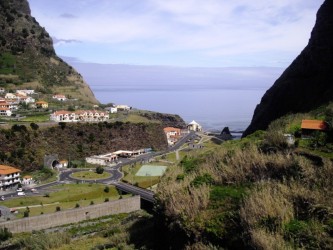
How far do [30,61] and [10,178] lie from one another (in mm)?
49358

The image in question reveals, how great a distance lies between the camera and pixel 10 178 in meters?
37.8

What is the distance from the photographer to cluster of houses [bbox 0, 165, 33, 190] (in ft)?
122

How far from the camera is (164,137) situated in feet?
219

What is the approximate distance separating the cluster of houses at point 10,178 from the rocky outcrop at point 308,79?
23434mm

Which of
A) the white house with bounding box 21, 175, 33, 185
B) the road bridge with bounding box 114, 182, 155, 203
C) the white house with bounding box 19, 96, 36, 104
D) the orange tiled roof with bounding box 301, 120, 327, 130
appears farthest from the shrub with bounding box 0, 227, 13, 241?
the white house with bounding box 19, 96, 36, 104

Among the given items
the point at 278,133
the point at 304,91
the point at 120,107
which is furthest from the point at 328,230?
the point at 120,107

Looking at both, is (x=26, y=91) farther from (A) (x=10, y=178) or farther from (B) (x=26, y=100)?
(A) (x=10, y=178)

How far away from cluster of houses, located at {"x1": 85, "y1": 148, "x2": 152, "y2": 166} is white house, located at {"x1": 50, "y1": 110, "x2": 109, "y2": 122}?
7279 millimetres

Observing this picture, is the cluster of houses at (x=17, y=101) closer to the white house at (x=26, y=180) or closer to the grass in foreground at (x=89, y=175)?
the grass in foreground at (x=89, y=175)

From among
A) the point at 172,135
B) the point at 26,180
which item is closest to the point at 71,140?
the point at 26,180

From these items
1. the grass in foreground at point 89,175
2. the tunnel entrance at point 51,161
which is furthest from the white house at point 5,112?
the grass in foreground at point 89,175

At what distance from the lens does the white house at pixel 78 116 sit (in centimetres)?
5559

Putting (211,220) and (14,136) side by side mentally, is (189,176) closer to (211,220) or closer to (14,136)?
(211,220)

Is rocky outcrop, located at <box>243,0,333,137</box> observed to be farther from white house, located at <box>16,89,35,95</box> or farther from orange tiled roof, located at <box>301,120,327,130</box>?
white house, located at <box>16,89,35,95</box>
